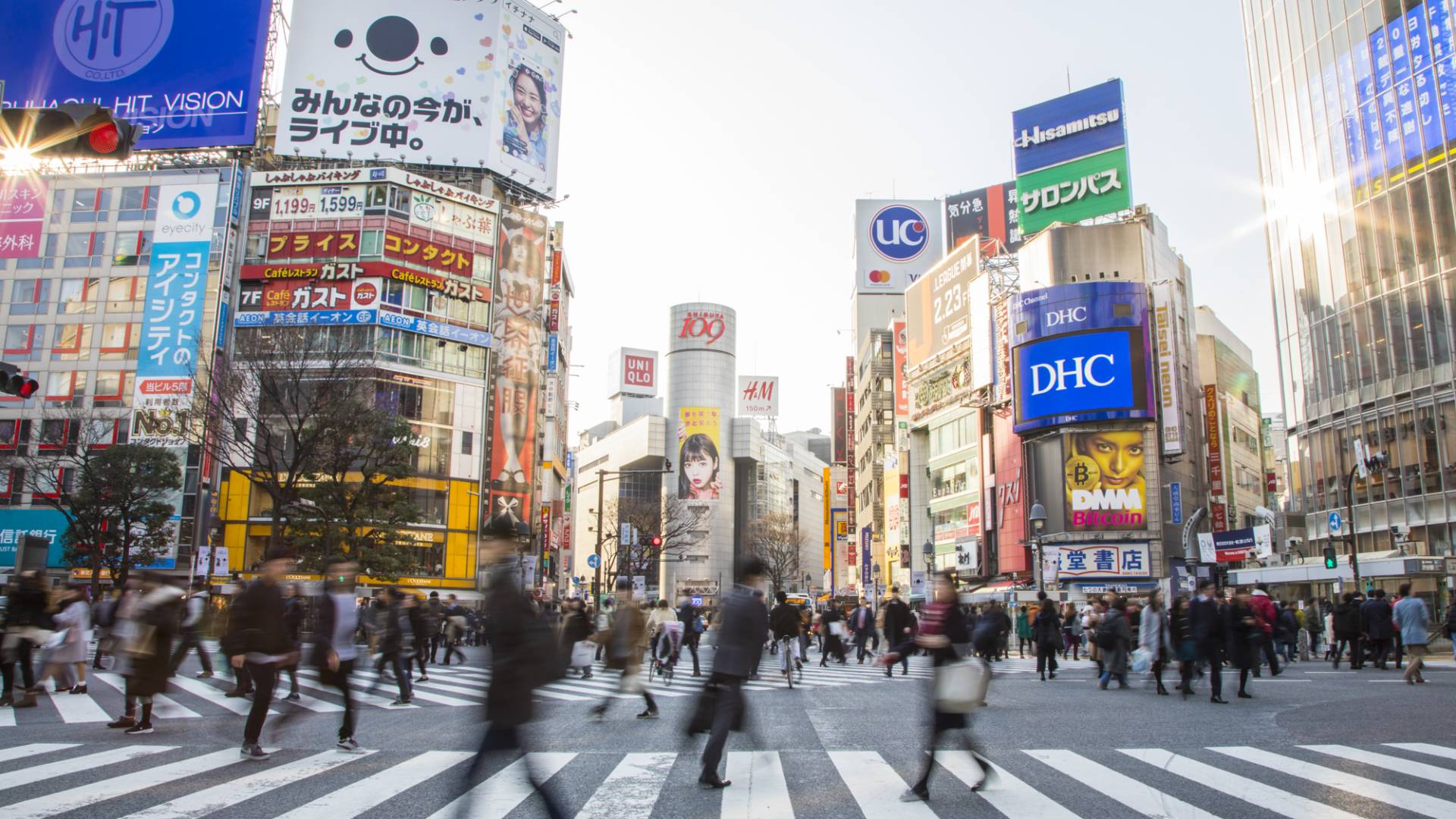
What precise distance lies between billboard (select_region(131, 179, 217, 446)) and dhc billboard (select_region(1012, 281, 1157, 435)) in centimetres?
4069

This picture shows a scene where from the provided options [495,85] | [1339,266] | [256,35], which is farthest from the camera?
[495,85]

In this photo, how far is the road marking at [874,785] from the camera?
20.5 ft

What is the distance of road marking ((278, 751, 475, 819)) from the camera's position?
243 inches

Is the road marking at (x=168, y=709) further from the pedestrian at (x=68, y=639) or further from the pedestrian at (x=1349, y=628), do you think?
the pedestrian at (x=1349, y=628)

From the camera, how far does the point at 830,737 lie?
→ 1005 cm

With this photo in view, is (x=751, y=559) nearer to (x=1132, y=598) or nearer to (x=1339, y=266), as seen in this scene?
(x=1132, y=598)

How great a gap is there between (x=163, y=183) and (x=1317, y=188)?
5638 centimetres

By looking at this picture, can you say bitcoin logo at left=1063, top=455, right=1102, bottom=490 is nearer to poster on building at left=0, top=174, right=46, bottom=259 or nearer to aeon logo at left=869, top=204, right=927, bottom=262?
aeon logo at left=869, top=204, right=927, bottom=262

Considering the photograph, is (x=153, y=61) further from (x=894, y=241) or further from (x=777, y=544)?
(x=894, y=241)

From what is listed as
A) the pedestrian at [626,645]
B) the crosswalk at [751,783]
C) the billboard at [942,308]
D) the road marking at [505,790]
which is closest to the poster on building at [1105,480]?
the billboard at [942,308]

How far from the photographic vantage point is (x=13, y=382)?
11.5 metres

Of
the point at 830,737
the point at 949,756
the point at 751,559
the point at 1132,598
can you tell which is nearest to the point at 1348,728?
the point at 949,756

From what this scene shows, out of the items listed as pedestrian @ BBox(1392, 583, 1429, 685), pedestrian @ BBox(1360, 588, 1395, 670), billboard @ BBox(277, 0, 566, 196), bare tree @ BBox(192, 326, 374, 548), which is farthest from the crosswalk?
billboard @ BBox(277, 0, 566, 196)

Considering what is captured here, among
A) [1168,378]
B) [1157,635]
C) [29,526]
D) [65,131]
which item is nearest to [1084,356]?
[1168,378]
